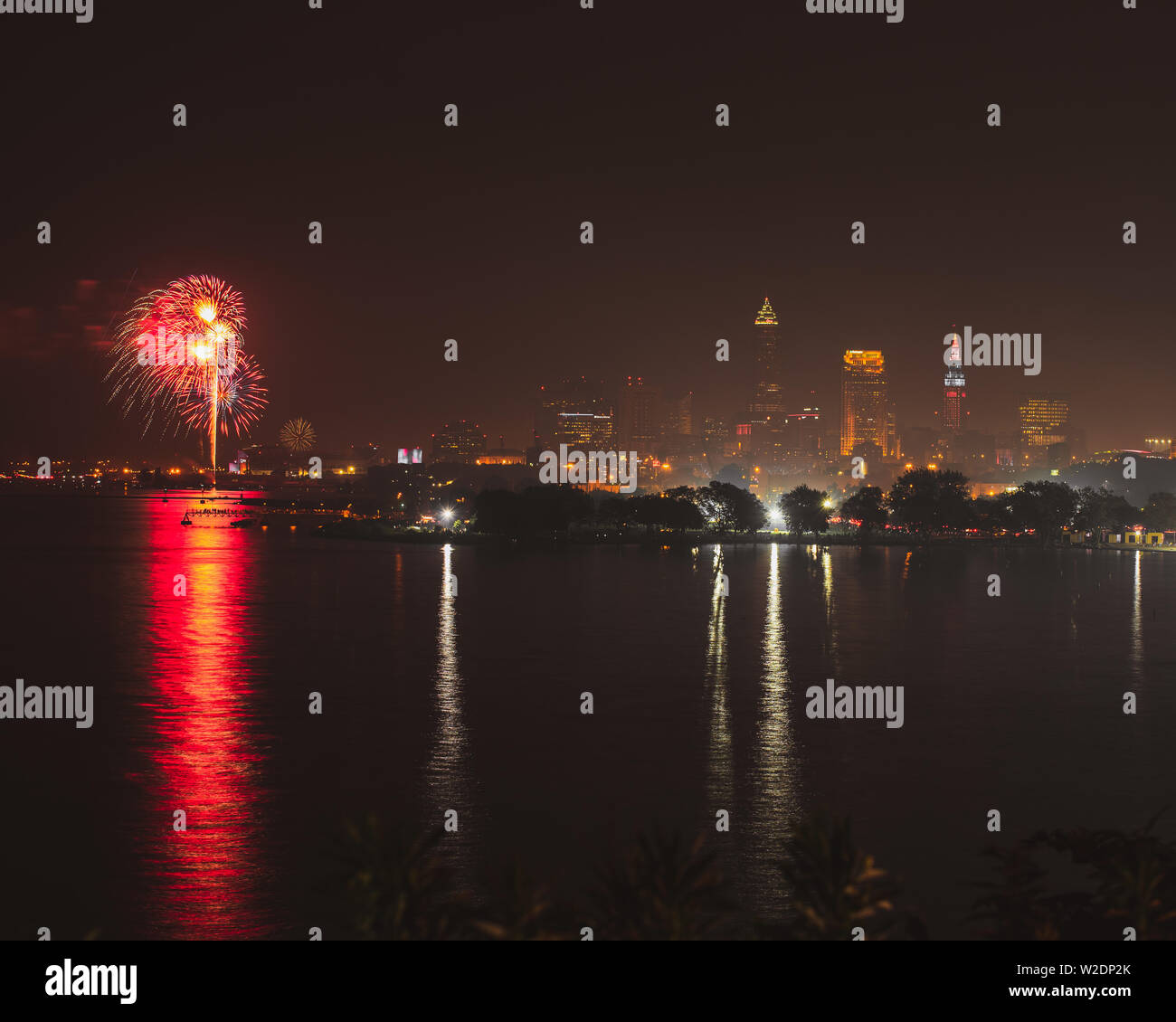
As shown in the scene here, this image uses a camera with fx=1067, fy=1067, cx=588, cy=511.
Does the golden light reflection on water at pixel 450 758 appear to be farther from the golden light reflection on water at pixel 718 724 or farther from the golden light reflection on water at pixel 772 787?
the golden light reflection on water at pixel 718 724

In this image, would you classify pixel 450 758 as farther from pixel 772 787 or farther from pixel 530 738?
pixel 772 787

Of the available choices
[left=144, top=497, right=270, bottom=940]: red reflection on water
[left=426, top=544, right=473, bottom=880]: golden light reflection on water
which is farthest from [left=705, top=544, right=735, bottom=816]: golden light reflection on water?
[left=144, top=497, right=270, bottom=940]: red reflection on water

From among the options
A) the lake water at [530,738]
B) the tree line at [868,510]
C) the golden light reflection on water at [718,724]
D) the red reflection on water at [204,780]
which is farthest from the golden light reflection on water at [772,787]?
the tree line at [868,510]

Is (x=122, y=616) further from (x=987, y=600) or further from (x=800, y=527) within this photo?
(x=800, y=527)
